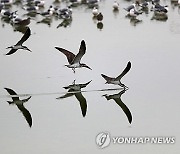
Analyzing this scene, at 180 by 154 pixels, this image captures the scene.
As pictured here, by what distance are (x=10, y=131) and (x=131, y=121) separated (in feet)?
3.52

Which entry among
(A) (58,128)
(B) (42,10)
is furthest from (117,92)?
(B) (42,10)

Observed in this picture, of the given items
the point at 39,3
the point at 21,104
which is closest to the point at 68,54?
the point at 21,104

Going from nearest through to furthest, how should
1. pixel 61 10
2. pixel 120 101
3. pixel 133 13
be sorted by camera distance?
pixel 120 101 < pixel 133 13 < pixel 61 10

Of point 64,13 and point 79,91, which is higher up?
point 64,13

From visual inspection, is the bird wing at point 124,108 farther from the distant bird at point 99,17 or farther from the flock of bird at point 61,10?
the distant bird at point 99,17

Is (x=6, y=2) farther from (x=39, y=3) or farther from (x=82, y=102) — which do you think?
(x=82, y=102)

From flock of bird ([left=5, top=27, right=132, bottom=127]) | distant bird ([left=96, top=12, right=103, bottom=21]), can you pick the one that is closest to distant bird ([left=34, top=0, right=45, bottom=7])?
distant bird ([left=96, top=12, right=103, bottom=21])

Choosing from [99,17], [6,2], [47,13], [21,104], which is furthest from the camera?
[6,2]

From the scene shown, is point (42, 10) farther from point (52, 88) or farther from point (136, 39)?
point (52, 88)

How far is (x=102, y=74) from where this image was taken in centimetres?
575

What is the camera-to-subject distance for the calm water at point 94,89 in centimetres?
460

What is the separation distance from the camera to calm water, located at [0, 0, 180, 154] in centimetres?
460

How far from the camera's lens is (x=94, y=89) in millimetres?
5477

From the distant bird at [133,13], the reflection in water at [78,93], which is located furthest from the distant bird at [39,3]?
the reflection in water at [78,93]
